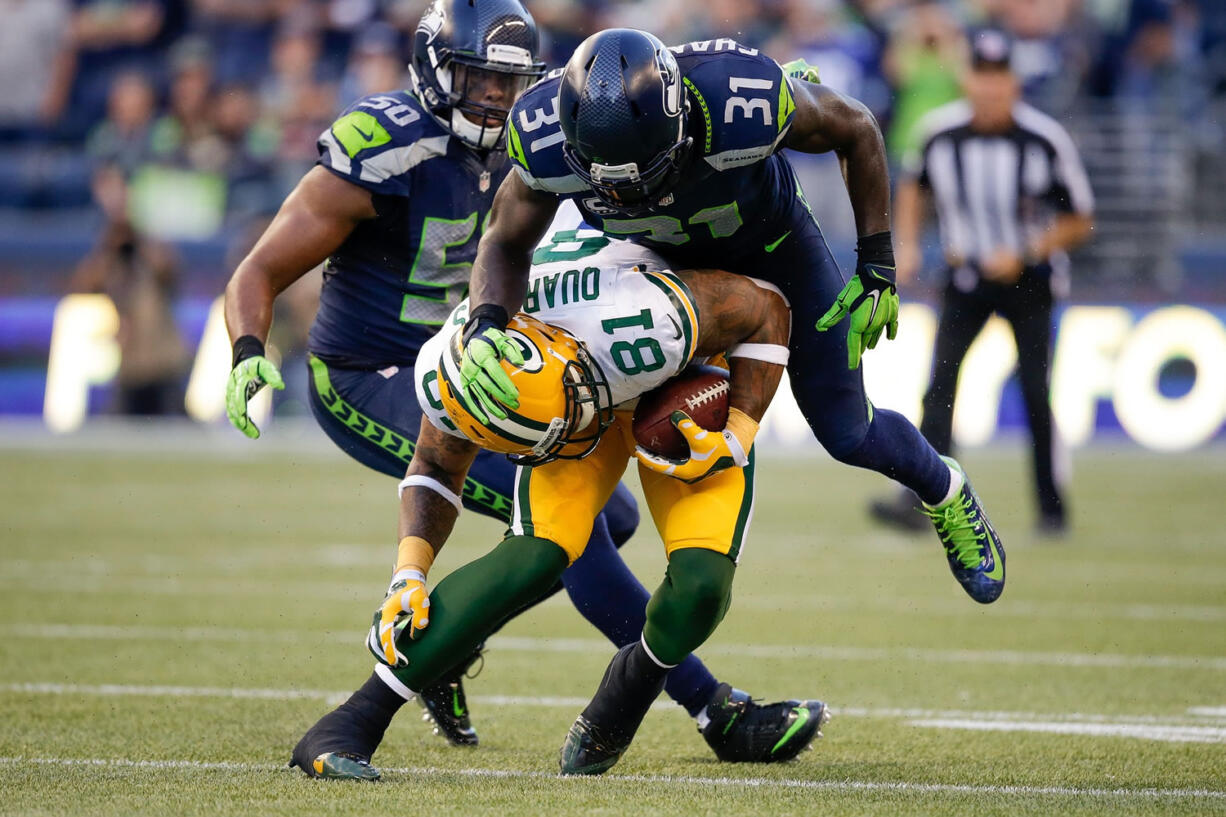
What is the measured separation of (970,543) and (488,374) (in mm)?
1490

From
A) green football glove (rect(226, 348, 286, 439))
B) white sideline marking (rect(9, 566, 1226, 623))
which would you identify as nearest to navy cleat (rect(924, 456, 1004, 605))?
green football glove (rect(226, 348, 286, 439))

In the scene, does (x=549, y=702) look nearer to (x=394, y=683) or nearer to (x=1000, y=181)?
(x=394, y=683)

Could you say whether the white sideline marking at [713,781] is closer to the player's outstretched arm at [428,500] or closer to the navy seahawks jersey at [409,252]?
the player's outstretched arm at [428,500]

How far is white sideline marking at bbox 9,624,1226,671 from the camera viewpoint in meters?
5.37

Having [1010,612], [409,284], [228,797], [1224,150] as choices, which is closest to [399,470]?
[409,284]

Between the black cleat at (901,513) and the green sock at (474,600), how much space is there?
16.0 feet

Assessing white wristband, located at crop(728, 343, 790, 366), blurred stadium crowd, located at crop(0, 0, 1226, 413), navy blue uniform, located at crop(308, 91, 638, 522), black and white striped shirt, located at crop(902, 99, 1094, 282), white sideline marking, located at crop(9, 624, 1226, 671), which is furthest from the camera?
blurred stadium crowd, located at crop(0, 0, 1226, 413)

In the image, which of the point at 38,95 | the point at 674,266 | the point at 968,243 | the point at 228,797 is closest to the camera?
the point at 228,797

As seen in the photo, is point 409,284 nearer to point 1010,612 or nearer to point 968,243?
point 1010,612

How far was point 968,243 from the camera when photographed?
8484mm

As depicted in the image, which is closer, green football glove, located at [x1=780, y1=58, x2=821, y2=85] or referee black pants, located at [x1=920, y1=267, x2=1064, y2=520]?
green football glove, located at [x1=780, y1=58, x2=821, y2=85]

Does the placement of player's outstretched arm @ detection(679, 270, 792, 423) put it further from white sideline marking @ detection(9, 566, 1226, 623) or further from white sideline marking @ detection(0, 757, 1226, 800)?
white sideline marking @ detection(9, 566, 1226, 623)

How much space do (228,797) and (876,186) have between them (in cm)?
188

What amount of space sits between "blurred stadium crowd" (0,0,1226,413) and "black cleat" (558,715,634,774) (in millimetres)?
9295
